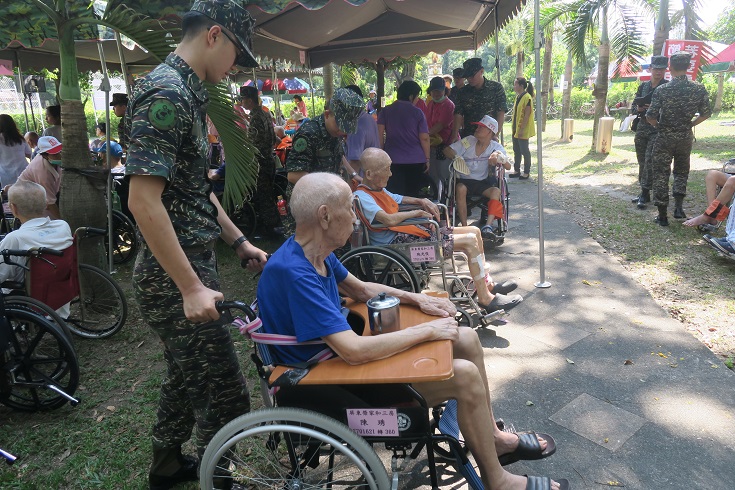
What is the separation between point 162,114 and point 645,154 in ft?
23.8

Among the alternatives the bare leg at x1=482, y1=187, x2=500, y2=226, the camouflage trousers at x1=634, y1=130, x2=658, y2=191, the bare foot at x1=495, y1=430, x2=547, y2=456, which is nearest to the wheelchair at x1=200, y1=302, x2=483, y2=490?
the bare foot at x1=495, y1=430, x2=547, y2=456

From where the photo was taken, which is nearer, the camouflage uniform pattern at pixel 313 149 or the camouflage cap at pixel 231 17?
the camouflage cap at pixel 231 17

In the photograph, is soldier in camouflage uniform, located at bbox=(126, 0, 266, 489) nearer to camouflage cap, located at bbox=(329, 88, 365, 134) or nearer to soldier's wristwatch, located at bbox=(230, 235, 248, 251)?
soldier's wristwatch, located at bbox=(230, 235, 248, 251)

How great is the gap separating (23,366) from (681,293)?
487 cm

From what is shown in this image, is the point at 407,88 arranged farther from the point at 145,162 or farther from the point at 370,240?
the point at 145,162

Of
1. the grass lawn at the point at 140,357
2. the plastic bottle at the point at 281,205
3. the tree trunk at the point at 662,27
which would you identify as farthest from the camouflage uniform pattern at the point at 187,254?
the tree trunk at the point at 662,27

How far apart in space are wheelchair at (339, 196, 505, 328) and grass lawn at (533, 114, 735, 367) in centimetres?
156

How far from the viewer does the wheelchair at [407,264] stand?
3547 millimetres

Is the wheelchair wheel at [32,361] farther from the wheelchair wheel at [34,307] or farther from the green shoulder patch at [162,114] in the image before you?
the green shoulder patch at [162,114]

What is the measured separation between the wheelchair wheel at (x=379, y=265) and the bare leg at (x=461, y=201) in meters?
2.03

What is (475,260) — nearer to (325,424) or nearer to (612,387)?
(612,387)

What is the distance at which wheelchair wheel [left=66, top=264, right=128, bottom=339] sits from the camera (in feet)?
12.7

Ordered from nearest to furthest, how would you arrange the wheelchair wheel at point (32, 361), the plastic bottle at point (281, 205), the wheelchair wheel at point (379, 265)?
1. the wheelchair wheel at point (32, 361)
2. the wheelchair wheel at point (379, 265)
3. the plastic bottle at point (281, 205)

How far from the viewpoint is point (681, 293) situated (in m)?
4.15
